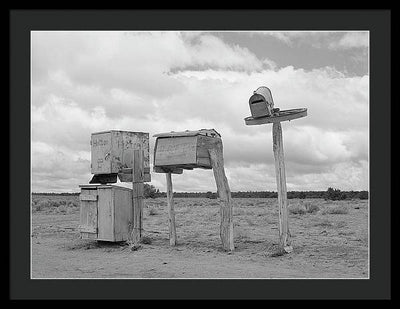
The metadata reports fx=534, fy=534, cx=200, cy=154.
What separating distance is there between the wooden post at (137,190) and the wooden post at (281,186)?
3506mm

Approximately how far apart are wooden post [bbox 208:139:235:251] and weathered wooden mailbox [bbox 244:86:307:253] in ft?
3.80

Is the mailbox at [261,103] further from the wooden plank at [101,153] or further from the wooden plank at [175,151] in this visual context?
the wooden plank at [101,153]

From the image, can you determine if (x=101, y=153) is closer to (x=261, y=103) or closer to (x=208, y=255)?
(x=208, y=255)

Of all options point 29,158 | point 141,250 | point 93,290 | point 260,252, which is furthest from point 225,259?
point 29,158

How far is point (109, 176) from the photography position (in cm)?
1352

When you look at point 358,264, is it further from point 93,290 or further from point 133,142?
point 133,142

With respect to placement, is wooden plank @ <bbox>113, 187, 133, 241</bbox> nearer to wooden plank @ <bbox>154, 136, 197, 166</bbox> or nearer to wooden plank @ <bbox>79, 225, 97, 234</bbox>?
wooden plank @ <bbox>79, 225, 97, 234</bbox>

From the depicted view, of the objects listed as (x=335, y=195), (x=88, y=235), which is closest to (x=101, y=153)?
(x=88, y=235)

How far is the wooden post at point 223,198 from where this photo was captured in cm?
1178

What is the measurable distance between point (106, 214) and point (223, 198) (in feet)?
10.1

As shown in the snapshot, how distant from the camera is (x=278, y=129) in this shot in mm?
11406

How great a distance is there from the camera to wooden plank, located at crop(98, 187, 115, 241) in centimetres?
1292

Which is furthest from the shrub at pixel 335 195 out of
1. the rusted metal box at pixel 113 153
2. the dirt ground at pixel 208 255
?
the rusted metal box at pixel 113 153

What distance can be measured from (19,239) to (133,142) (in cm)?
664
